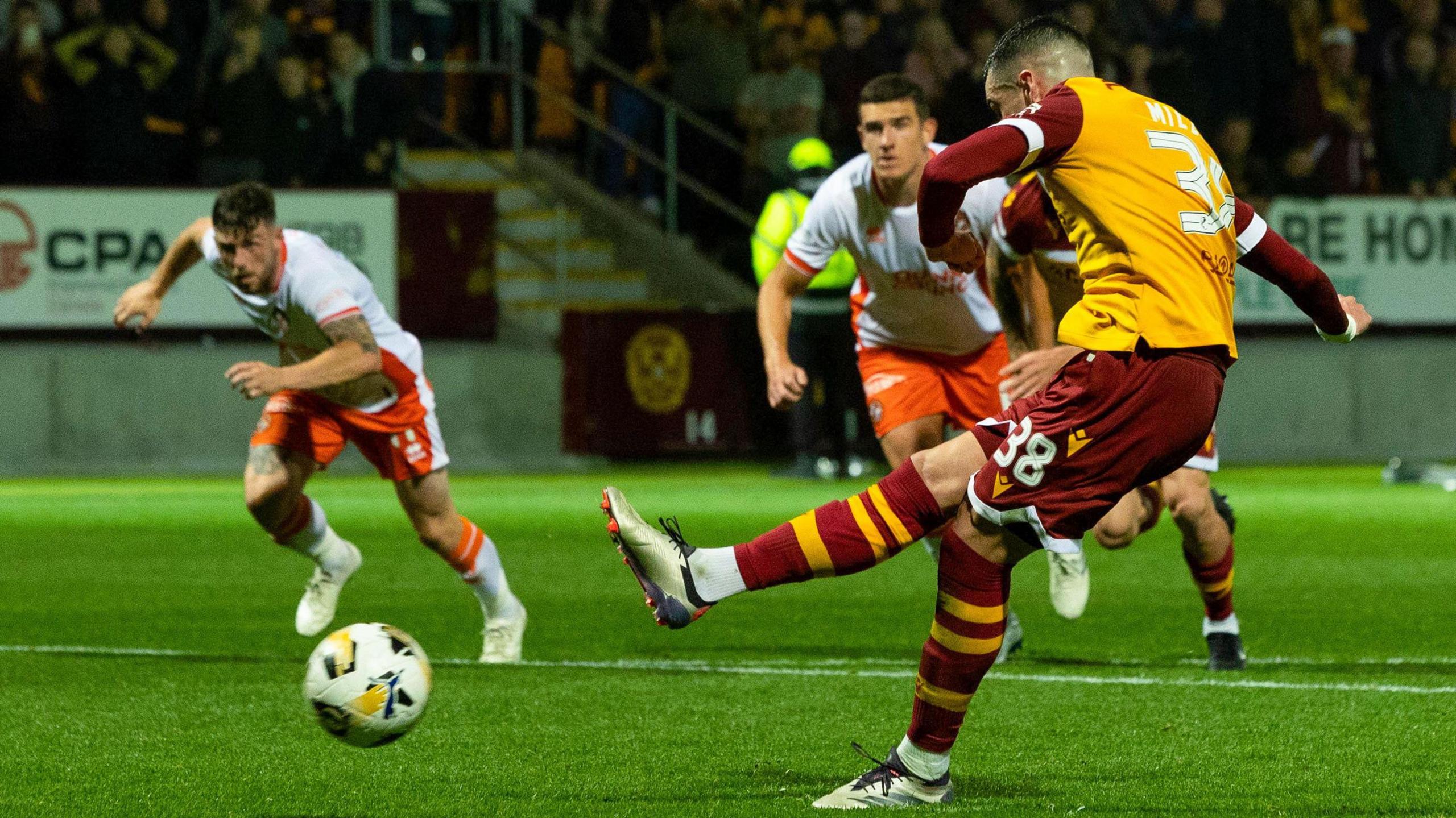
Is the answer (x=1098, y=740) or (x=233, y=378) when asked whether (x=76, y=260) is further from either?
(x=1098, y=740)

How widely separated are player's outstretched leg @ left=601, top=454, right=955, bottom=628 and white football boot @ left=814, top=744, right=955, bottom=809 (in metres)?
0.45

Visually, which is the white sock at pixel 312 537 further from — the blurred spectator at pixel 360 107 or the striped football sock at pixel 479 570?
the blurred spectator at pixel 360 107

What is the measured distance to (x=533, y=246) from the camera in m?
20.9

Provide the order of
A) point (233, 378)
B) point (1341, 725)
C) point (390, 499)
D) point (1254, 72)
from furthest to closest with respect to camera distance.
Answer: point (1254, 72) < point (390, 499) < point (233, 378) < point (1341, 725)

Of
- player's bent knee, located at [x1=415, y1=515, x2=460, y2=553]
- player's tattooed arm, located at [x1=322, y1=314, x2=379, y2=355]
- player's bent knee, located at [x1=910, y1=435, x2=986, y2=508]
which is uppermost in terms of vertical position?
player's bent knee, located at [x1=910, y1=435, x2=986, y2=508]

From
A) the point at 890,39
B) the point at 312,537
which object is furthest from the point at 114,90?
the point at 312,537

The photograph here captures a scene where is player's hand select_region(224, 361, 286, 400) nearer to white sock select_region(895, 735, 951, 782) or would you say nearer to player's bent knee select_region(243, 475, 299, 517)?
player's bent knee select_region(243, 475, 299, 517)

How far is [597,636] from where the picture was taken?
8.51 m

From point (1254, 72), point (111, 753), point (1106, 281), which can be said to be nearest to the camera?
point (1106, 281)

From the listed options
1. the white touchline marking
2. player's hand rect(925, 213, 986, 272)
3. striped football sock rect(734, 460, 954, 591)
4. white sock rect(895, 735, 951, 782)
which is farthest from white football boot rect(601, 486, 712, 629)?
the white touchline marking

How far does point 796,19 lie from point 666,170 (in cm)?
193

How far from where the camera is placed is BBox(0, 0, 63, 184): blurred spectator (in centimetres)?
1723

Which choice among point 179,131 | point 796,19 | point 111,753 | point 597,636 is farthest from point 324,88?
point 111,753

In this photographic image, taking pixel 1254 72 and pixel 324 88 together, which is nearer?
pixel 324 88
